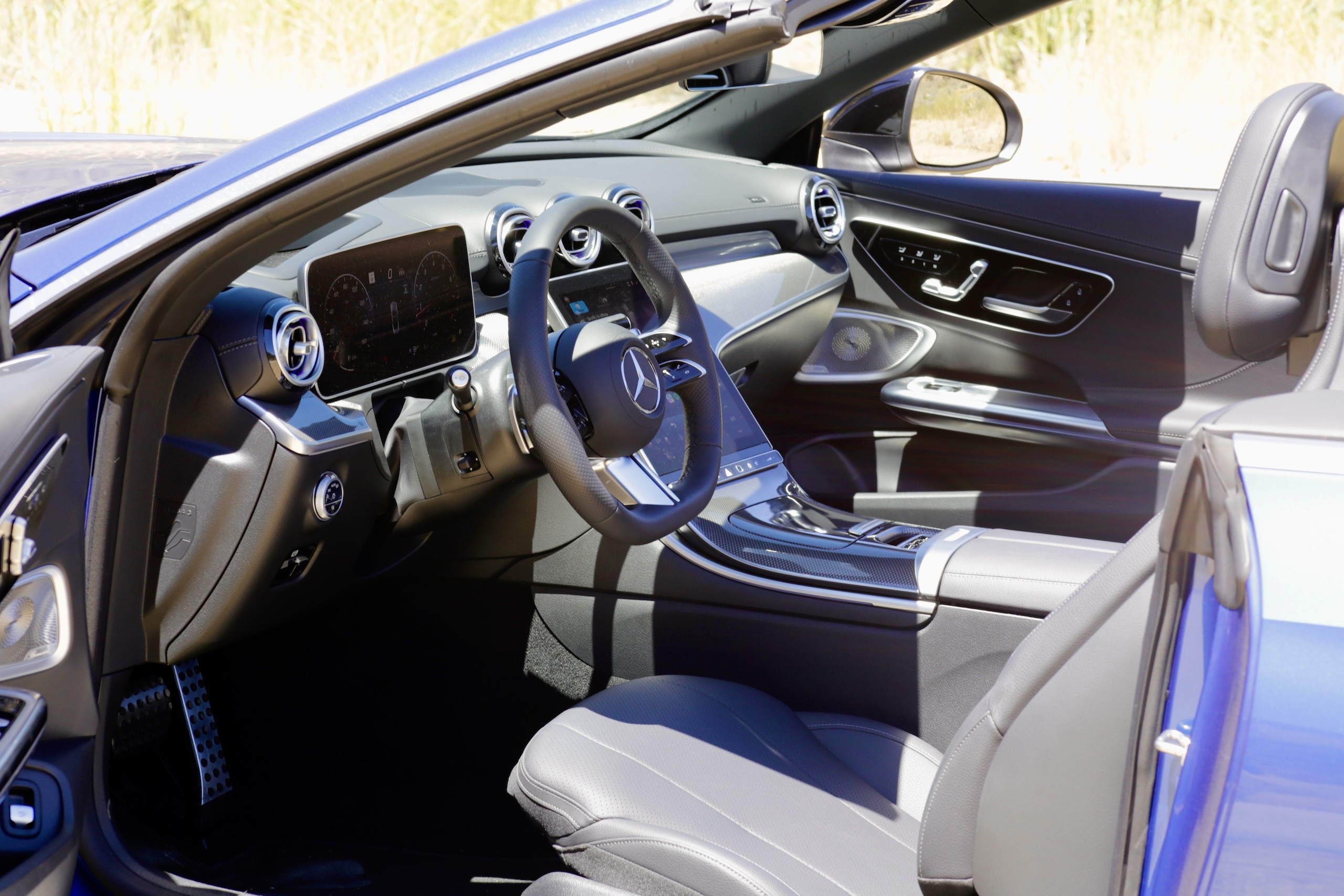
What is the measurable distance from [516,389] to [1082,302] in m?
1.80

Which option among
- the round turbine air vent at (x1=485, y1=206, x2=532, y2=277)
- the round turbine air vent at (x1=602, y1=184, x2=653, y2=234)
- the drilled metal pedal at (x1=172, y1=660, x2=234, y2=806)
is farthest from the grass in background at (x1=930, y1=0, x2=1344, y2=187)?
the drilled metal pedal at (x1=172, y1=660, x2=234, y2=806)

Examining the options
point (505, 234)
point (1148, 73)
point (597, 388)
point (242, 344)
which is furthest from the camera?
point (1148, 73)

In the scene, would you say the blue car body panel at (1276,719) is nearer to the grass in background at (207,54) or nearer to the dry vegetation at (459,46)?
the dry vegetation at (459,46)

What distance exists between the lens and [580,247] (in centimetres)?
232

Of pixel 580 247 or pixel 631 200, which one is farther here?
pixel 631 200

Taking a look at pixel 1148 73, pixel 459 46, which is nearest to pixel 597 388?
pixel 1148 73

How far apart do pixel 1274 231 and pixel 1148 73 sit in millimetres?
3048

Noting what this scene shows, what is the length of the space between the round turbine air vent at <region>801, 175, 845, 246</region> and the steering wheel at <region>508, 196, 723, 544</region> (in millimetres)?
1159

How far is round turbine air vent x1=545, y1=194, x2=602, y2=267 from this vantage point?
229 centimetres

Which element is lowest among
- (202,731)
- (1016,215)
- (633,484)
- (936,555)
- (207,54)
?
(202,731)

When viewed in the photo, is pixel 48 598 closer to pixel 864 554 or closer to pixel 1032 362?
pixel 864 554

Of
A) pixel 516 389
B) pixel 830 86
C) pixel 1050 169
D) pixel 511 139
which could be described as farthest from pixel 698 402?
pixel 1050 169

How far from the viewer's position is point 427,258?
1.91 meters

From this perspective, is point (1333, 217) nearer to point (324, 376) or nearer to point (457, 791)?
point (324, 376)
